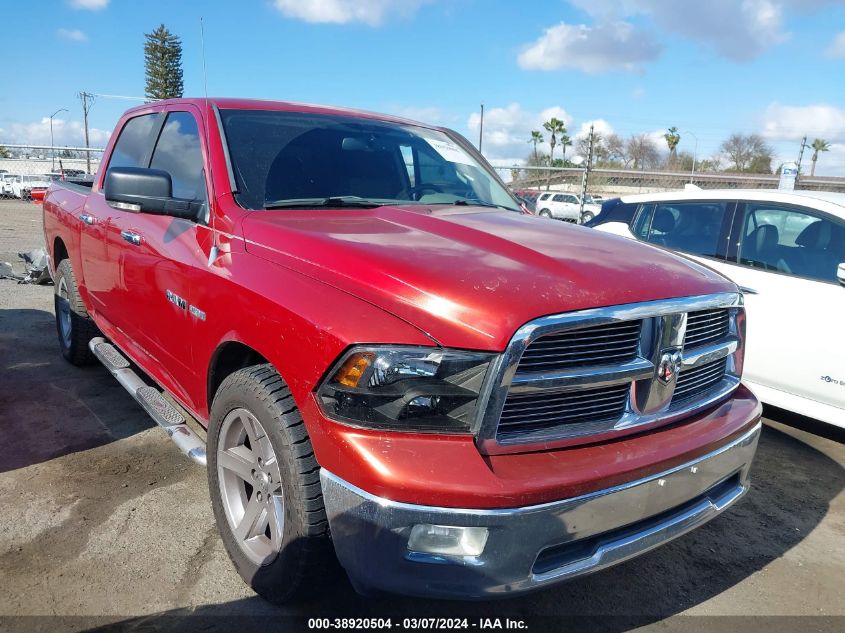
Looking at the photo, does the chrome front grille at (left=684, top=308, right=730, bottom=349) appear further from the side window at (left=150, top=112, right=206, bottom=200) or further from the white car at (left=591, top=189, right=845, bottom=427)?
the side window at (left=150, top=112, right=206, bottom=200)

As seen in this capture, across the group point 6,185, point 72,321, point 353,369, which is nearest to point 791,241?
point 353,369

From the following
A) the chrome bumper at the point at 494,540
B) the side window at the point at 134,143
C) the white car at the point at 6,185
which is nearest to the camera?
the chrome bumper at the point at 494,540

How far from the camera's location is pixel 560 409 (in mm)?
2012

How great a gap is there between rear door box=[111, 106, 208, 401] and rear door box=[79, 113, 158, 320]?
164 mm

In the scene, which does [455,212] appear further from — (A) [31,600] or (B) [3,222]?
(B) [3,222]

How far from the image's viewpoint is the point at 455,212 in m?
2.99

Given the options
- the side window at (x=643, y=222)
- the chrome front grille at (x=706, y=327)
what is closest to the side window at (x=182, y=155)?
the chrome front grille at (x=706, y=327)

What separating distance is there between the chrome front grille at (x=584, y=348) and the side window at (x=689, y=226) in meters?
3.18

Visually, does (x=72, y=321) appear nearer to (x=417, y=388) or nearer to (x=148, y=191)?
(x=148, y=191)

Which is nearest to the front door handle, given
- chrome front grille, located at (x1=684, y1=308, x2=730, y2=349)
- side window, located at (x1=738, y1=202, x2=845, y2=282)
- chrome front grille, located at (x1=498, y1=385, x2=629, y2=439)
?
chrome front grille, located at (x1=498, y1=385, x2=629, y2=439)

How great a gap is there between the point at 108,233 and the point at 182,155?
2.90 ft

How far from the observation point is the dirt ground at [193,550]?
2453 millimetres

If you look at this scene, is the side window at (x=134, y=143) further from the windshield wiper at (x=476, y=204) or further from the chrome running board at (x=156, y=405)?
the windshield wiper at (x=476, y=204)

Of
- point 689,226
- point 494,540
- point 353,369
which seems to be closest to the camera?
point 494,540
